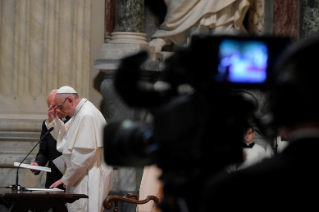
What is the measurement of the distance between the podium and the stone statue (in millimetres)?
3105

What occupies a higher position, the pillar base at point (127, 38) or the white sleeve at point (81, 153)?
the pillar base at point (127, 38)

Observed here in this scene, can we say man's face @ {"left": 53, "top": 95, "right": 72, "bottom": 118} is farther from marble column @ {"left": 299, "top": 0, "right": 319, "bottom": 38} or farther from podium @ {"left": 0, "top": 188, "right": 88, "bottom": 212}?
marble column @ {"left": 299, "top": 0, "right": 319, "bottom": 38}

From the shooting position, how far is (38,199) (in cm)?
535

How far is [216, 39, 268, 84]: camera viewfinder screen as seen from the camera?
2059 millimetres

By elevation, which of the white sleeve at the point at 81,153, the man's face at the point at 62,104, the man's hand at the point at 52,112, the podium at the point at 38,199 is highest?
the man's face at the point at 62,104

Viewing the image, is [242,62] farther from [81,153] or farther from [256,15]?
[256,15]

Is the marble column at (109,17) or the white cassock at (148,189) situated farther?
the marble column at (109,17)

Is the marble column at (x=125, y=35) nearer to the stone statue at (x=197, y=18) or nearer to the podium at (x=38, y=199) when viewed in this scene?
the stone statue at (x=197, y=18)

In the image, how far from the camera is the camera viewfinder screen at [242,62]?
2.06 m

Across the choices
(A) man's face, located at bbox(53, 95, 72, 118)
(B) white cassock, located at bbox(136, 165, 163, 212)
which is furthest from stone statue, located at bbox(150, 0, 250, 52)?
(B) white cassock, located at bbox(136, 165, 163, 212)

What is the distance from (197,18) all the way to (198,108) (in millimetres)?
5992

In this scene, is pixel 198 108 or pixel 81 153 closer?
pixel 198 108

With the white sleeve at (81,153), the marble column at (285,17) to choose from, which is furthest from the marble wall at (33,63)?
the marble column at (285,17)

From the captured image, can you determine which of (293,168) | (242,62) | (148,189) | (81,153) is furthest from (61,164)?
(293,168)
